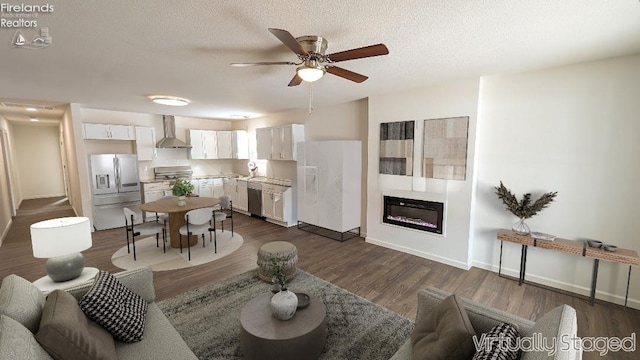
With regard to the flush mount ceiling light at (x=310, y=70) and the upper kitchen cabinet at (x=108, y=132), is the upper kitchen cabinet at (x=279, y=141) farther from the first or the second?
the flush mount ceiling light at (x=310, y=70)

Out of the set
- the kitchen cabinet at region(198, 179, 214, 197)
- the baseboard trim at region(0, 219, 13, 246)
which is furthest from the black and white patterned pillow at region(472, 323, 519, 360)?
the baseboard trim at region(0, 219, 13, 246)

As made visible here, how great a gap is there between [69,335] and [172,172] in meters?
6.32

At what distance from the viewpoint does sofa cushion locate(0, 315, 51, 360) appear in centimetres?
107

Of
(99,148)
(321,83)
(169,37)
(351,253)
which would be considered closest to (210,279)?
(351,253)

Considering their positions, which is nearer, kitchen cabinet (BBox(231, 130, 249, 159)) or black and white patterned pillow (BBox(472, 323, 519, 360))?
black and white patterned pillow (BBox(472, 323, 519, 360))

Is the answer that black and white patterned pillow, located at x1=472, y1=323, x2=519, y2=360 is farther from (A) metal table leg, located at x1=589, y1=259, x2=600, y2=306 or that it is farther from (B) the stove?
(B) the stove

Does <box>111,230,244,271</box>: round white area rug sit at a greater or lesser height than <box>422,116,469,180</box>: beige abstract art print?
lesser

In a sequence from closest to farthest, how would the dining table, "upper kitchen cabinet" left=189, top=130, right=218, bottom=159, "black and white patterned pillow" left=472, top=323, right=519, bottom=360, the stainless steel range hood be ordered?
1. "black and white patterned pillow" left=472, top=323, right=519, bottom=360
2. the dining table
3. the stainless steel range hood
4. "upper kitchen cabinet" left=189, top=130, right=218, bottom=159

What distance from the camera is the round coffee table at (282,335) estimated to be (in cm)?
188

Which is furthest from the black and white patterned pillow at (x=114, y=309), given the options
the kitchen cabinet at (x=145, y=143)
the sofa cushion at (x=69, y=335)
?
the kitchen cabinet at (x=145, y=143)

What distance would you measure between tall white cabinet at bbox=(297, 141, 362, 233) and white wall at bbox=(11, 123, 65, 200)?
10.1m

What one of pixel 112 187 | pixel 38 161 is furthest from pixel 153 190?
pixel 38 161

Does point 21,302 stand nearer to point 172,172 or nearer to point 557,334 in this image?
point 557,334

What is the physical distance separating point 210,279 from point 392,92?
379 cm
